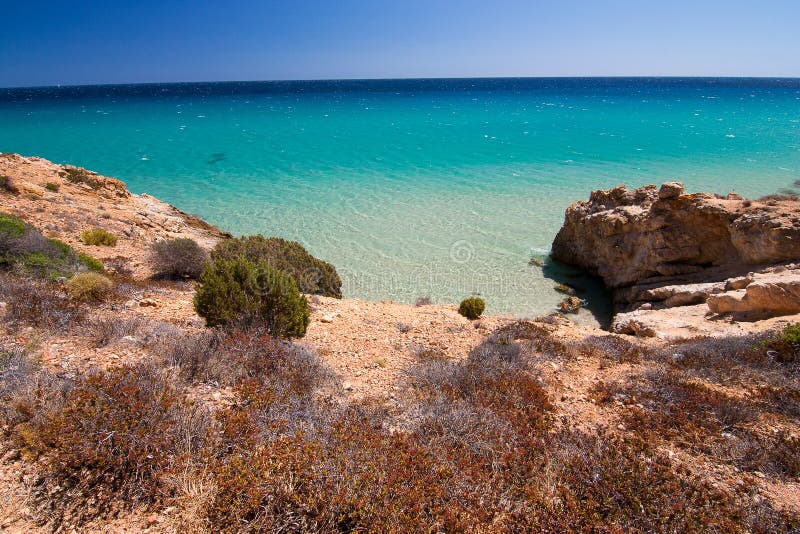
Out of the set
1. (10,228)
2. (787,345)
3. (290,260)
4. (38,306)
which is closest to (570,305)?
(787,345)

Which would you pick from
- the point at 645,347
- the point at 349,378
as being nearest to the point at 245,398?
the point at 349,378

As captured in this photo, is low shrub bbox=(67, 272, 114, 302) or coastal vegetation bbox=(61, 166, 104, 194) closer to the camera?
low shrub bbox=(67, 272, 114, 302)

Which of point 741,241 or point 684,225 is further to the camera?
point 684,225

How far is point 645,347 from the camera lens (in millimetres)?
7078

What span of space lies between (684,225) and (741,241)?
146cm

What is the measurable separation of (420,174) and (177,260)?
737 inches

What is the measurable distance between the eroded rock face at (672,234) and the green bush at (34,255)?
1373 cm

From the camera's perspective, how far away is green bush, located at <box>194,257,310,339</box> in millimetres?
6160

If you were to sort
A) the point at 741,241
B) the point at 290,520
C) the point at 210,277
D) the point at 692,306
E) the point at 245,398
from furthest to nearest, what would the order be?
the point at 741,241 → the point at 692,306 → the point at 210,277 → the point at 245,398 → the point at 290,520

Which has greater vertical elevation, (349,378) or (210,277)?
(210,277)

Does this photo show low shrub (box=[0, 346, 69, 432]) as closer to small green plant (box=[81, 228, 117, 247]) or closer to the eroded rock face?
small green plant (box=[81, 228, 117, 247])

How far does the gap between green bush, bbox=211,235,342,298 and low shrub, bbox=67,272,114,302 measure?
9.58 feet

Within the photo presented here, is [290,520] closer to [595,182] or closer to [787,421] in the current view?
[787,421]

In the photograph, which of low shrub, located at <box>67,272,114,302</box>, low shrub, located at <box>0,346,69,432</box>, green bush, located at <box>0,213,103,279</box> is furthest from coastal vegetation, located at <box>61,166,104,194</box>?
low shrub, located at <box>0,346,69,432</box>
